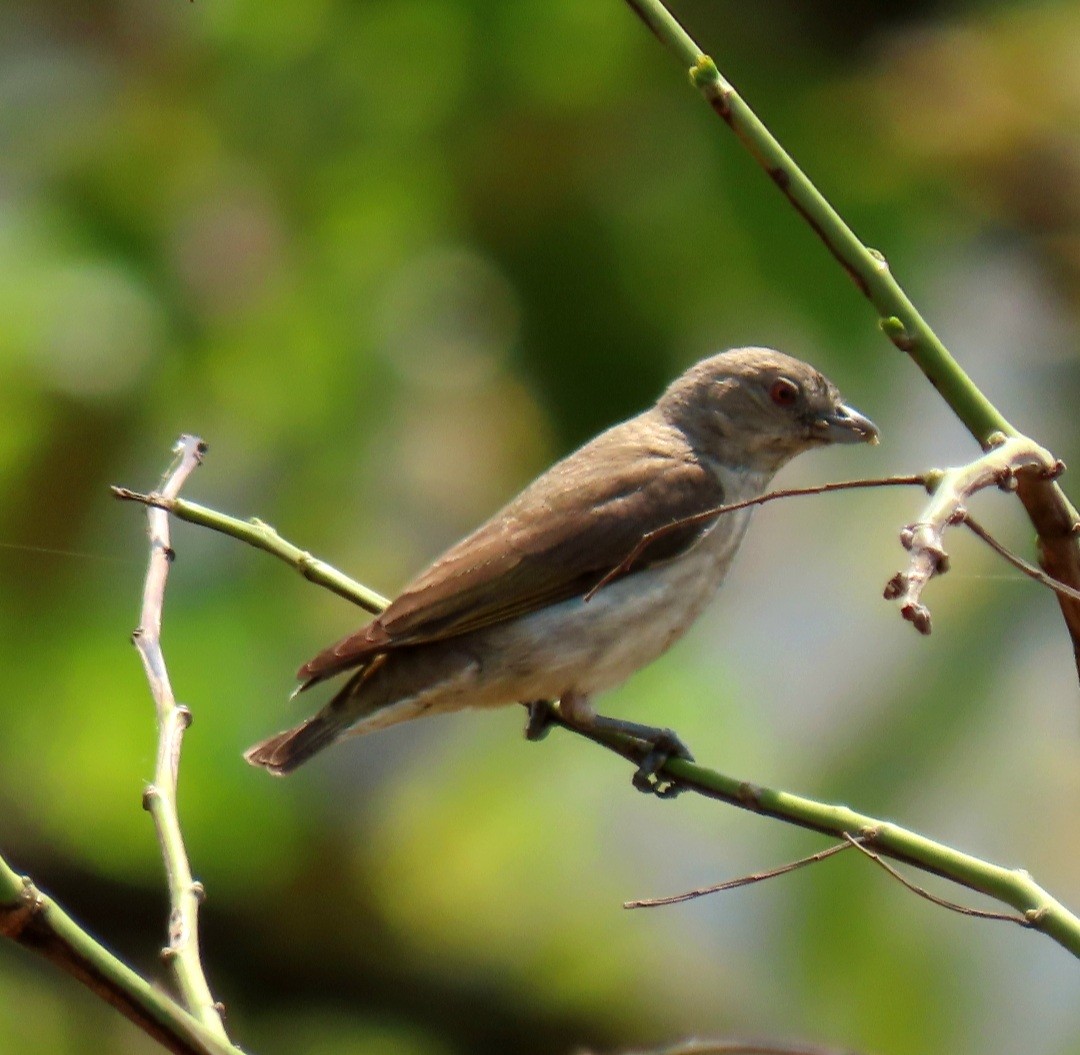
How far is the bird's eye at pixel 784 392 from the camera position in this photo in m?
4.92

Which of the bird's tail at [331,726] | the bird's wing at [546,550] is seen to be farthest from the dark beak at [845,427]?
the bird's tail at [331,726]

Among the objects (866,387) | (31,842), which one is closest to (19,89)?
(31,842)

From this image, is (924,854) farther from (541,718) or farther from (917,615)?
(541,718)

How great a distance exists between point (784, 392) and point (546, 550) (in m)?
0.93

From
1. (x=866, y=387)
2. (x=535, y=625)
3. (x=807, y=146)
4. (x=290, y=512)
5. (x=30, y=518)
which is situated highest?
(x=807, y=146)

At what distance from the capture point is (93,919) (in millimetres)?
7816

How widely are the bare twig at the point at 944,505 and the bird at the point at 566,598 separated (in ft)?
6.46

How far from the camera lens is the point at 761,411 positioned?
5.01m

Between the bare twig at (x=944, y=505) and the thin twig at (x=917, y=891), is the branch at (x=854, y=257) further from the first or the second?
the thin twig at (x=917, y=891)

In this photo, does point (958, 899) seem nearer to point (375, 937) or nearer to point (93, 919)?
point (375, 937)

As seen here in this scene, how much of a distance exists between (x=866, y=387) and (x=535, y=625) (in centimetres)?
268

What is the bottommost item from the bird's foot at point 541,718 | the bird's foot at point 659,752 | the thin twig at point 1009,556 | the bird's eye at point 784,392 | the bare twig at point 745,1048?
the bare twig at point 745,1048

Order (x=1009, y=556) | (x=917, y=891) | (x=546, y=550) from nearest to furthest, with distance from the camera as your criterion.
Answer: (x=1009, y=556) → (x=917, y=891) → (x=546, y=550)

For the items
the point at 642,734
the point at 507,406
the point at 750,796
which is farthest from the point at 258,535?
the point at 507,406
